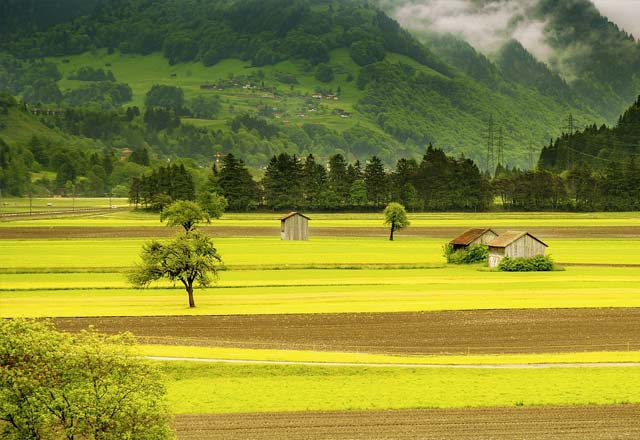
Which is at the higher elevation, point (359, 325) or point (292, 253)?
point (292, 253)

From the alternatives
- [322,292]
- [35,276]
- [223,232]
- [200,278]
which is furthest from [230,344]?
[223,232]

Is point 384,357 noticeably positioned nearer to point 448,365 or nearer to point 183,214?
point 448,365

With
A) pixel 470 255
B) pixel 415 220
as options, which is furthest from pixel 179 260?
pixel 415 220

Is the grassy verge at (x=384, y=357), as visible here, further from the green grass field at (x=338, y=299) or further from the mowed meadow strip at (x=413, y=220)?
the mowed meadow strip at (x=413, y=220)

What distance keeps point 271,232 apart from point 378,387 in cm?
10898

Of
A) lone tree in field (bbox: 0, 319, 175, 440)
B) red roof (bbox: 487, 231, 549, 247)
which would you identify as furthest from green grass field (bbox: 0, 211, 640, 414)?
lone tree in field (bbox: 0, 319, 175, 440)

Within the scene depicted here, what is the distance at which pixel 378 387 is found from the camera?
41781 millimetres

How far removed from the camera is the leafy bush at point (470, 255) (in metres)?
101

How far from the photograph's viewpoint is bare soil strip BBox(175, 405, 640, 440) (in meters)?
34.1

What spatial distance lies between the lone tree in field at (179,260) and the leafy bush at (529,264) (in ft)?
120

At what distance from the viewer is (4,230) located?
146 meters

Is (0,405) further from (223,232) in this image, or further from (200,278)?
(223,232)

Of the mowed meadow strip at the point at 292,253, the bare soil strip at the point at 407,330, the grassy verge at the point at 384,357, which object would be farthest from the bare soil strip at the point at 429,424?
the mowed meadow strip at the point at 292,253

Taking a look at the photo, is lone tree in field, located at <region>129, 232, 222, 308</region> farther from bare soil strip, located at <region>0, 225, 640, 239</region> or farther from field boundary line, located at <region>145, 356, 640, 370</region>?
bare soil strip, located at <region>0, 225, 640, 239</region>
